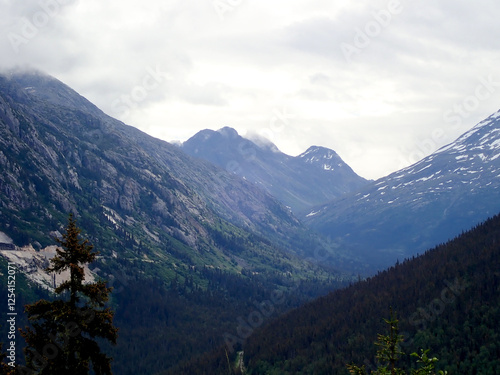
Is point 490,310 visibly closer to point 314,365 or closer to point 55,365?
point 314,365

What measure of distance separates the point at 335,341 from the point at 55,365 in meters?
184

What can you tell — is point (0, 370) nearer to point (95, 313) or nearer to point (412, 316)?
point (95, 313)

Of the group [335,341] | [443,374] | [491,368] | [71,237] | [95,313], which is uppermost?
[71,237]

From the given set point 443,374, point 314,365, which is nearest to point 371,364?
point 314,365

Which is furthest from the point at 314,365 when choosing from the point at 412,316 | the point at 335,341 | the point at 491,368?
the point at 491,368

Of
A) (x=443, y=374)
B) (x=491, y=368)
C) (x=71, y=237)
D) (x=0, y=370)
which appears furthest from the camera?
(x=491, y=368)

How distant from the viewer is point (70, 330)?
28.5 metres

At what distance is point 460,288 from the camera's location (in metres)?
194

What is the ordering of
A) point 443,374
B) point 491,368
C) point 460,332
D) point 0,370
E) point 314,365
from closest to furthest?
point 443,374 < point 0,370 < point 491,368 < point 460,332 < point 314,365

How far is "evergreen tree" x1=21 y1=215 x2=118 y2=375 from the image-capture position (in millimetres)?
28266

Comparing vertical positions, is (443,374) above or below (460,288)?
above

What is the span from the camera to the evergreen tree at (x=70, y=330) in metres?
28.3

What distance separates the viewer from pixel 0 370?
33125 mm

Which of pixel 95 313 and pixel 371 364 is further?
pixel 371 364
